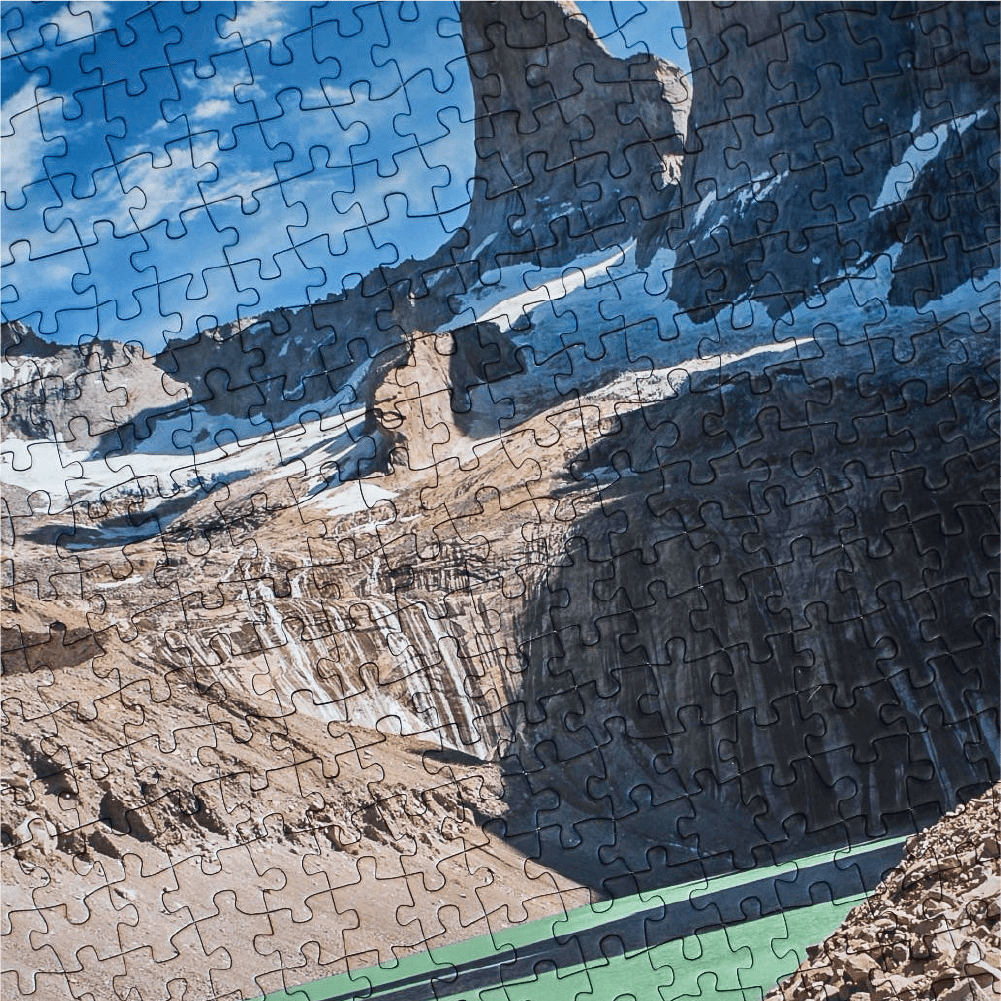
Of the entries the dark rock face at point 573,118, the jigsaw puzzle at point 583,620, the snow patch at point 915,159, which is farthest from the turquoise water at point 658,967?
the dark rock face at point 573,118

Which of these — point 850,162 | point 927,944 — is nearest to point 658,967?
point 927,944

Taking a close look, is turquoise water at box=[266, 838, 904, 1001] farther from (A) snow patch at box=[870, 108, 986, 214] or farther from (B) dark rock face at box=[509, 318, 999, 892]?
(A) snow patch at box=[870, 108, 986, 214]

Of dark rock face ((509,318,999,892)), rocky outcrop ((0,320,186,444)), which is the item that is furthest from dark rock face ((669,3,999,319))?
rocky outcrop ((0,320,186,444))

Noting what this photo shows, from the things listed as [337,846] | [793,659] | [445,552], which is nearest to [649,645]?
[793,659]

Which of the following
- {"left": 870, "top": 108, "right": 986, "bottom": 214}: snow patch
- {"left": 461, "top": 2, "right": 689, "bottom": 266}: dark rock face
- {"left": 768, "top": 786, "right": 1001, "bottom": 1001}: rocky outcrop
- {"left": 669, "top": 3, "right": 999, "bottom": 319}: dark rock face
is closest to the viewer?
{"left": 768, "top": 786, "right": 1001, "bottom": 1001}: rocky outcrop

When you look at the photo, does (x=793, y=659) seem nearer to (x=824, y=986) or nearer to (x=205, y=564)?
(x=205, y=564)

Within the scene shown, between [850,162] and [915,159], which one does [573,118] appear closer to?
[850,162]
